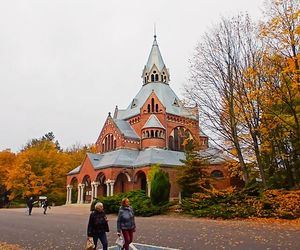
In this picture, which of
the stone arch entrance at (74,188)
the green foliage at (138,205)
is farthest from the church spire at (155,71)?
the green foliage at (138,205)

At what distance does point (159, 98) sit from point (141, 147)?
770cm

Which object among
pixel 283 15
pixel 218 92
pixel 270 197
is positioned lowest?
pixel 270 197

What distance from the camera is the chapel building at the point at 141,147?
38.1 meters

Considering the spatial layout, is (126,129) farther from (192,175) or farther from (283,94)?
(283,94)

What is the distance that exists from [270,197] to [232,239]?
341 inches

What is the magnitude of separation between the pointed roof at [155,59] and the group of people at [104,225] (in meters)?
42.6

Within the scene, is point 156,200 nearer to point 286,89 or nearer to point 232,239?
point 286,89

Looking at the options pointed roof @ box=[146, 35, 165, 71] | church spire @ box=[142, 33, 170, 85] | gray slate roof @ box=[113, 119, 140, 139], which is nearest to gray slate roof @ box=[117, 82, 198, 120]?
church spire @ box=[142, 33, 170, 85]

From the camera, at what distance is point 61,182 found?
49.2 meters

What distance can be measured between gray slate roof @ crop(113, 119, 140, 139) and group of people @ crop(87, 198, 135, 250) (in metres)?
33.7

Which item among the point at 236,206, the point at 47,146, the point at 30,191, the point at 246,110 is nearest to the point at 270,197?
the point at 236,206

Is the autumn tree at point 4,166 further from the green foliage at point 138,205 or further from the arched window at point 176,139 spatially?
the green foliage at point 138,205

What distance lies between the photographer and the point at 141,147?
42781 millimetres

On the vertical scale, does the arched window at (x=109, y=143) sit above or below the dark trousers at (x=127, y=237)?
above
